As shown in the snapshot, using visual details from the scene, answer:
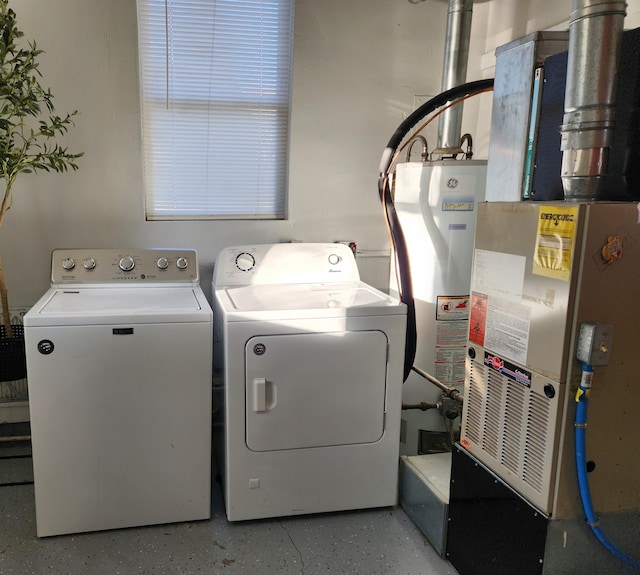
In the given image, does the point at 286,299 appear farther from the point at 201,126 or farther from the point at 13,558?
the point at 13,558

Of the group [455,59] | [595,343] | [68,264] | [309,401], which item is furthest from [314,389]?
[455,59]

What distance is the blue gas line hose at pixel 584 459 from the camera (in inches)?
58.2

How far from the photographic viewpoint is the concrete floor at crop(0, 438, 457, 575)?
2102mm

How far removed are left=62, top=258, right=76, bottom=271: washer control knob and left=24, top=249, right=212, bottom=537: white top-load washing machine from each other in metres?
0.28

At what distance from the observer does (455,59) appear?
2.82m

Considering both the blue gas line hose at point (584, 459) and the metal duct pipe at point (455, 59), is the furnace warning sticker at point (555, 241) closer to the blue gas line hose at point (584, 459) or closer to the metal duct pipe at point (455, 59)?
the blue gas line hose at point (584, 459)

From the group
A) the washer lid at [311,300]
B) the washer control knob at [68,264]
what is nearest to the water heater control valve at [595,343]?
the washer lid at [311,300]

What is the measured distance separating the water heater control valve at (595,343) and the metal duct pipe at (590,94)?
0.36m

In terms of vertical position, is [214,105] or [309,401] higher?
[214,105]

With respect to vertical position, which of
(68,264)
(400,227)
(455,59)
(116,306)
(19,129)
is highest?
(455,59)

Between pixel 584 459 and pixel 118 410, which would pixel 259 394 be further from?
pixel 584 459

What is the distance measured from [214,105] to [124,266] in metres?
0.97

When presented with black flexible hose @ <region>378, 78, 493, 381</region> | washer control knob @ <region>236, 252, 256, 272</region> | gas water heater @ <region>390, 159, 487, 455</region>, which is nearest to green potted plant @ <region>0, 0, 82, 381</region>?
washer control knob @ <region>236, 252, 256, 272</region>

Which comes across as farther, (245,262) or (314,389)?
(245,262)
